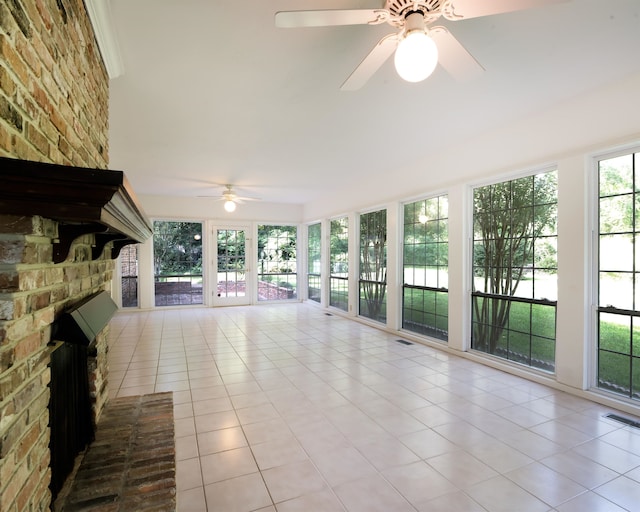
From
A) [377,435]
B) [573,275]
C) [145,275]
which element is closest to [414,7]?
[377,435]

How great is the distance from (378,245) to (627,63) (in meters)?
3.96

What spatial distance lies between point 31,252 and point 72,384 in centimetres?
103

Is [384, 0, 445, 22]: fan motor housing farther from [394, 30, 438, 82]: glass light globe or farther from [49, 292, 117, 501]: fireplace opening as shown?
[49, 292, 117, 501]: fireplace opening

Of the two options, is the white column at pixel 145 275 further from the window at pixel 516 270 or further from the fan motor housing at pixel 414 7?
the fan motor housing at pixel 414 7

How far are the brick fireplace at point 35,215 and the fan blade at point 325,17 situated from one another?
0.88m

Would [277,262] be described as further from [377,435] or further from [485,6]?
[485,6]

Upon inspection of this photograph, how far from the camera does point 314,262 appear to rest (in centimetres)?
881

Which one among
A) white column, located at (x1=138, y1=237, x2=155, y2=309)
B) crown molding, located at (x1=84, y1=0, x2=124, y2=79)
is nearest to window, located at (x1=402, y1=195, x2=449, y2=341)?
crown molding, located at (x1=84, y1=0, x2=124, y2=79)

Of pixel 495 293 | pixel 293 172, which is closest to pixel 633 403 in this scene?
pixel 495 293

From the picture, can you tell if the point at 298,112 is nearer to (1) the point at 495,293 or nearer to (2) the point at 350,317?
(1) the point at 495,293

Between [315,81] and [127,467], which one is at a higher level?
[315,81]

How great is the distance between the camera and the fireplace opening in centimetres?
137

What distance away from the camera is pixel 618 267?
2.94 metres

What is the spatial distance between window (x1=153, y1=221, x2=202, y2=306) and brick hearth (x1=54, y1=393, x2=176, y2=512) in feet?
19.8
